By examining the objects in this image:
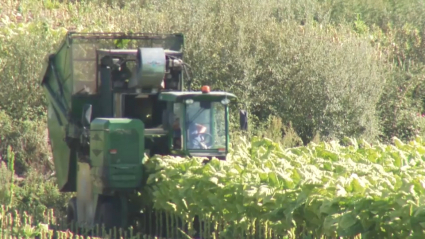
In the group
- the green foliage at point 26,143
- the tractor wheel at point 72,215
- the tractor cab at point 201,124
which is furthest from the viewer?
the green foliage at point 26,143

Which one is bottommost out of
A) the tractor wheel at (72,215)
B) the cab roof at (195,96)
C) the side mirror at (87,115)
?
the tractor wheel at (72,215)

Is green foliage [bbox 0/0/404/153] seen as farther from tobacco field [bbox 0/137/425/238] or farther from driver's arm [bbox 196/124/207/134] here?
driver's arm [bbox 196/124/207/134]

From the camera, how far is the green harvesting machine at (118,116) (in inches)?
466

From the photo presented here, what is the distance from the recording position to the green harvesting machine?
11836 millimetres

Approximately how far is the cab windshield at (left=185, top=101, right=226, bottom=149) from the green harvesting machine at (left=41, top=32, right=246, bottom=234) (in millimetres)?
15

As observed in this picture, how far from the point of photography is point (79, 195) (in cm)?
1298

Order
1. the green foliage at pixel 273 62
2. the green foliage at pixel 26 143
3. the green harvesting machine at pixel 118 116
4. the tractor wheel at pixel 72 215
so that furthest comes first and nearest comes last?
the green foliage at pixel 273 62 < the green foliage at pixel 26 143 < the tractor wheel at pixel 72 215 < the green harvesting machine at pixel 118 116

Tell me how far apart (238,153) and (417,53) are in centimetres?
1532

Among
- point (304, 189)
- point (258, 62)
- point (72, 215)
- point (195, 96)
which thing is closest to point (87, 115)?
point (195, 96)

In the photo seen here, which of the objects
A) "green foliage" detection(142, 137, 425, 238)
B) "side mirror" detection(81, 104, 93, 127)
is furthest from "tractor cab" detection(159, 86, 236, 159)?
"side mirror" detection(81, 104, 93, 127)

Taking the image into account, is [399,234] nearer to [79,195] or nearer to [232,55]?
[79,195]

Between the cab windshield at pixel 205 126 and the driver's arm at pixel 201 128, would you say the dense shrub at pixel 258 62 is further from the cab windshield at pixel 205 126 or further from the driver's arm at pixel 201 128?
the driver's arm at pixel 201 128

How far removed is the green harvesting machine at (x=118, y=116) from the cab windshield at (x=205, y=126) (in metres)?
0.01

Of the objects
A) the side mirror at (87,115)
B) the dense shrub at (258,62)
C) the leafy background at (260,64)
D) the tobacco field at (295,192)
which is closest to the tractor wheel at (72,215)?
the tobacco field at (295,192)
